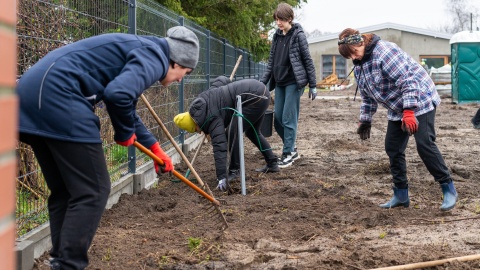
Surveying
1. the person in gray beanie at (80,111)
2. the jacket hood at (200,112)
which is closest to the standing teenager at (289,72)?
the jacket hood at (200,112)

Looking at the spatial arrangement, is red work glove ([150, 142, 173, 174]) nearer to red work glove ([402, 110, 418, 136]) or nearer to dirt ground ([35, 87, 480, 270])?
dirt ground ([35, 87, 480, 270])

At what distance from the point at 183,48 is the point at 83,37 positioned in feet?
6.79

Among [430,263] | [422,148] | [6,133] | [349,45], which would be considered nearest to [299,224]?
[422,148]

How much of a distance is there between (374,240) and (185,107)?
5439mm

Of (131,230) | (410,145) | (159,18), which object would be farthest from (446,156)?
(131,230)

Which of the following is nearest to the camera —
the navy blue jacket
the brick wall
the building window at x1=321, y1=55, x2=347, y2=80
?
the brick wall

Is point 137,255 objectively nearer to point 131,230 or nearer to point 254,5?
point 131,230

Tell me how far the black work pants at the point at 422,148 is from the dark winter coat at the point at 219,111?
1797 millimetres

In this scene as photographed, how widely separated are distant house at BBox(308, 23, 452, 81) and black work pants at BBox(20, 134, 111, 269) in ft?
148

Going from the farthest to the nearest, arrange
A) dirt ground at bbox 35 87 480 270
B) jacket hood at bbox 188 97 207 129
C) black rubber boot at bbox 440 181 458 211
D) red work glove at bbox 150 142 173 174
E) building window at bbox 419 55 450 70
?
1. building window at bbox 419 55 450 70
2. jacket hood at bbox 188 97 207 129
3. black rubber boot at bbox 440 181 458 211
4. dirt ground at bbox 35 87 480 270
5. red work glove at bbox 150 142 173 174

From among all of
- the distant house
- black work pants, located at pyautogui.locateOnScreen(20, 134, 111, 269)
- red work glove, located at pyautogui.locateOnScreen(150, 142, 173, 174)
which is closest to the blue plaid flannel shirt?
red work glove, located at pyautogui.locateOnScreen(150, 142, 173, 174)

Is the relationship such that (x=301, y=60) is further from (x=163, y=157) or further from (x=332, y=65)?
(x=332, y=65)

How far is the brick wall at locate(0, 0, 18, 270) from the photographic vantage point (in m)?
0.65

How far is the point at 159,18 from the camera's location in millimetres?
7797
